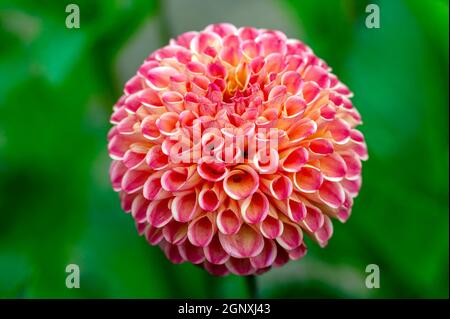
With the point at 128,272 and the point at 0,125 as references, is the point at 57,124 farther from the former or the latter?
the point at 128,272

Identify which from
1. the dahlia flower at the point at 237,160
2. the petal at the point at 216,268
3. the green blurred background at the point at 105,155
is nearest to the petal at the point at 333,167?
the dahlia flower at the point at 237,160

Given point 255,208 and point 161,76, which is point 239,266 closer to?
point 255,208

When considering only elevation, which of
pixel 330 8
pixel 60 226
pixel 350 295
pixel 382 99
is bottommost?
pixel 350 295

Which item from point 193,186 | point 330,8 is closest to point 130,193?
point 193,186

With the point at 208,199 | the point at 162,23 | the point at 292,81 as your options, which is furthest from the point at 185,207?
the point at 162,23

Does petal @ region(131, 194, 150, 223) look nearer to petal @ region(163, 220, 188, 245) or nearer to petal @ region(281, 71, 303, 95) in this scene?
petal @ region(163, 220, 188, 245)
